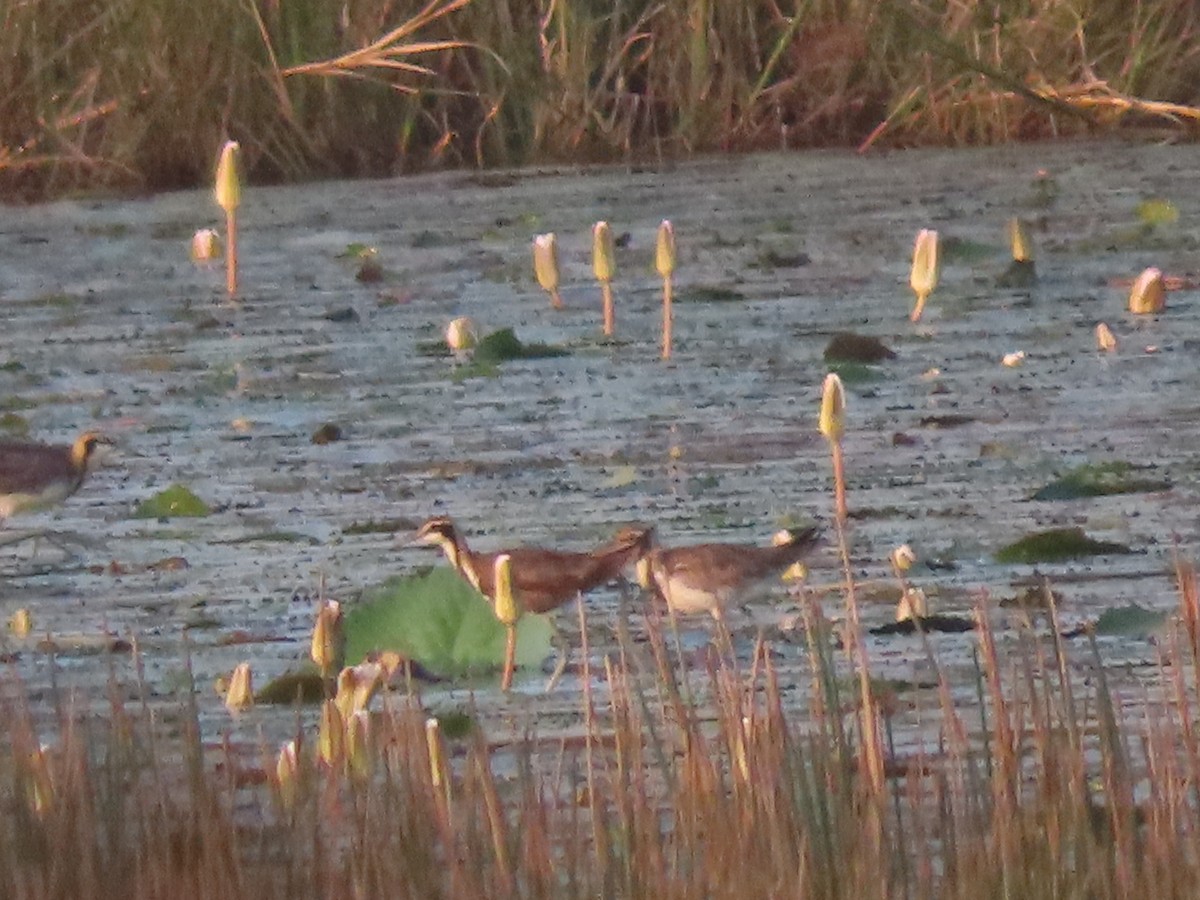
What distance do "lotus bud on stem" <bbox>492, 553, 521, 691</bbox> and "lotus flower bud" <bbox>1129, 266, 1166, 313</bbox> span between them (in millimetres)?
2666

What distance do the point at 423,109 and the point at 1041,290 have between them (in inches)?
109

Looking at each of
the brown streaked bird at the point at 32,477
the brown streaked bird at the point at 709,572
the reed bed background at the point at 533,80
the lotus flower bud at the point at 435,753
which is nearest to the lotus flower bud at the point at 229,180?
the reed bed background at the point at 533,80

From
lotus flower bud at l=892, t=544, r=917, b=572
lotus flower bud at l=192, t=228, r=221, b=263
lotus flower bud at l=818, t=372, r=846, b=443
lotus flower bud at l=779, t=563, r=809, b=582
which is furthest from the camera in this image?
lotus flower bud at l=192, t=228, r=221, b=263

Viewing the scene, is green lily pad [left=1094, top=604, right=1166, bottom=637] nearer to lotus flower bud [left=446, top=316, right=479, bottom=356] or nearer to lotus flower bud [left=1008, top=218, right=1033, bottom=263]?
lotus flower bud [left=446, top=316, right=479, bottom=356]

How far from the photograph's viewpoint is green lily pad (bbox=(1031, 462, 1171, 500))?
3.68 metres

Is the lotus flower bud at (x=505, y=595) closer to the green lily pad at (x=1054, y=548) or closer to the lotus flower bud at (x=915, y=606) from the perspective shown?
the lotus flower bud at (x=915, y=606)

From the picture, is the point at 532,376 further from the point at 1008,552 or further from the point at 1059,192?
the point at 1059,192

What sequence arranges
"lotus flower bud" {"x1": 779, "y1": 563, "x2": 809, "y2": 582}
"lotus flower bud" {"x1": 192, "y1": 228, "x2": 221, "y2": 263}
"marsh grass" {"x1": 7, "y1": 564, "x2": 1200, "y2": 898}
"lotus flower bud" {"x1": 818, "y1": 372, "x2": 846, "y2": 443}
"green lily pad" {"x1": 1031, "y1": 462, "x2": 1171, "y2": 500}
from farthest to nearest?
1. "lotus flower bud" {"x1": 192, "y1": 228, "x2": 221, "y2": 263}
2. "green lily pad" {"x1": 1031, "y1": 462, "x2": 1171, "y2": 500}
3. "lotus flower bud" {"x1": 779, "y1": 563, "x2": 809, "y2": 582}
4. "lotus flower bud" {"x1": 818, "y1": 372, "x2": 846, "y2": 443}
5. "marsh grass" {"x1": 7, "y1": 564, "x2": 1200, "y2": 898}

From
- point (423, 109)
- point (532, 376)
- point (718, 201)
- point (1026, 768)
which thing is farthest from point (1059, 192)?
point (1026, 768)

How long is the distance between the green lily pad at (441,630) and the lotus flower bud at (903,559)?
20.3 inches

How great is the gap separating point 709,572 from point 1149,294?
2540 mm

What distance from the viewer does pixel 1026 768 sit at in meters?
2.34

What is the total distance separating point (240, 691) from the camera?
272cm

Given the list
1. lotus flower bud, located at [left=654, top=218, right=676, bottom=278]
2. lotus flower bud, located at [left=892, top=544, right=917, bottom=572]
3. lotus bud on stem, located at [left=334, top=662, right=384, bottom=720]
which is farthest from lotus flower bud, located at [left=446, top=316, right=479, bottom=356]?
lotus bud on stem, located at [left=334, top=662, right=384, bottom=720]
